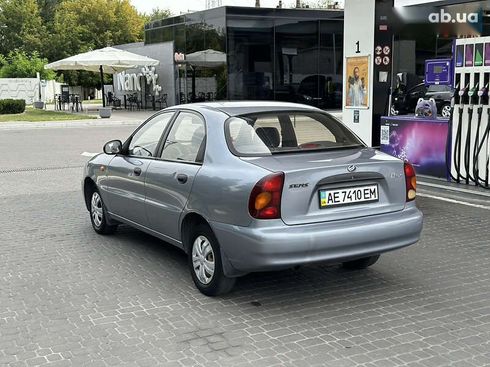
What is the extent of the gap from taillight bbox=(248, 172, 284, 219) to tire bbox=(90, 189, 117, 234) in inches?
112

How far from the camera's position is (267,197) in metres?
4.21

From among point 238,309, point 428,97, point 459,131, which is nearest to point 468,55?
point 459,131

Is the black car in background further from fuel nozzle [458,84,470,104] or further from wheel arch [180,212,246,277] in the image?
wheel arch [180,212,246,277]

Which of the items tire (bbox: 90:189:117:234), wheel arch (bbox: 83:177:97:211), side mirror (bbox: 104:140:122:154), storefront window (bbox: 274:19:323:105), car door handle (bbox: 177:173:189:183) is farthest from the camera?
storefront window (bbox: 274:19:323:105)

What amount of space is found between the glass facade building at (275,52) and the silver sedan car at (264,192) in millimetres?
22437

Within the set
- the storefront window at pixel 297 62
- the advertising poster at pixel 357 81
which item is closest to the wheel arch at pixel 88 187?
the advertising poster at pixel 357 81

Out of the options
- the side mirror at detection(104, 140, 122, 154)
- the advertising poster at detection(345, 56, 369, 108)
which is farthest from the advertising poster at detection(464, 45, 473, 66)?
the side mirror at detection(104, 140, 122, 154)

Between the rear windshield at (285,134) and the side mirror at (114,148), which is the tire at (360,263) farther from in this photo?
the side mirror at (114,148)

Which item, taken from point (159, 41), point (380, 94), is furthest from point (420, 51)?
point (159, 41)

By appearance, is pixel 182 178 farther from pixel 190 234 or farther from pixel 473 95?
pixel 473 95

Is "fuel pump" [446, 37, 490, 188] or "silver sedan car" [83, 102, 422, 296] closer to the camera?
"silver sedan car" [83, 102, 422, 296]

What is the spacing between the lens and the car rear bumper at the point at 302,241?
4.19 m

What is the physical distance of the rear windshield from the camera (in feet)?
15.7

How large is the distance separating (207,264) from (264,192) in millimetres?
904
